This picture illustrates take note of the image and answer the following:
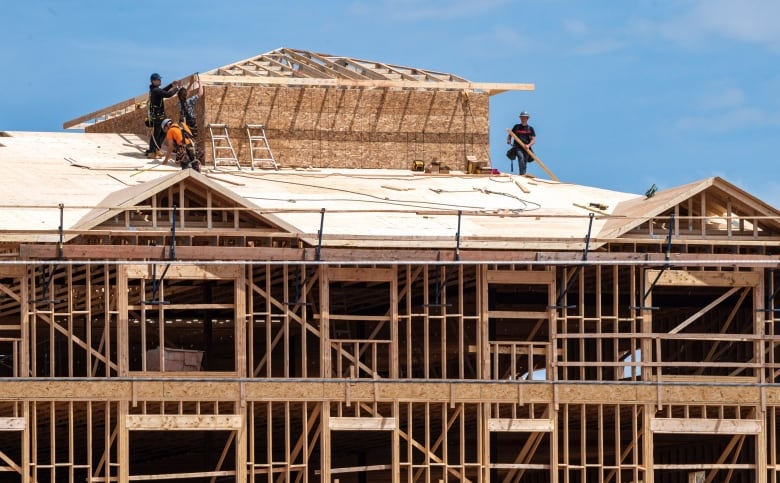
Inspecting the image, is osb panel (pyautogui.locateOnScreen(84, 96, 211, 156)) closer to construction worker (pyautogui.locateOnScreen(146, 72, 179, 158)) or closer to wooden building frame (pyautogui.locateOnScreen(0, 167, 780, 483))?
construction worker (pyautogui.locateOnScreen(146, 72, 179, 158))

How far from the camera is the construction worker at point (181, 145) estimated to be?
49875mm

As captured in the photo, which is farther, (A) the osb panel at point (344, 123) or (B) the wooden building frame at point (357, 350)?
(A) the osb panel at point (344, 123)

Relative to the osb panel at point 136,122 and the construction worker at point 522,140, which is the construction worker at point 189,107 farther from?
the construction worker at point 522,140

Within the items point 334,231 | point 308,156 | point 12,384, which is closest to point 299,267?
point 334,231

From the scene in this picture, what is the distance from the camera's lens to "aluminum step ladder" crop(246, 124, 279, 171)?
182 ft

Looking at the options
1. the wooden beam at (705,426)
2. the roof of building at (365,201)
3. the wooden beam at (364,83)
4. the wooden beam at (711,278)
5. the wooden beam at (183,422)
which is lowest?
the wooden beam at (705,426)

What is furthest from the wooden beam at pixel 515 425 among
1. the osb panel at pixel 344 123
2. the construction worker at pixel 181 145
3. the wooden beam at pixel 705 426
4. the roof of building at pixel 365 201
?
the osb panel at pixel 344 123

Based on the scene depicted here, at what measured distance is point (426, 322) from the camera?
137 ft

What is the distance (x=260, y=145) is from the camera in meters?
56.1

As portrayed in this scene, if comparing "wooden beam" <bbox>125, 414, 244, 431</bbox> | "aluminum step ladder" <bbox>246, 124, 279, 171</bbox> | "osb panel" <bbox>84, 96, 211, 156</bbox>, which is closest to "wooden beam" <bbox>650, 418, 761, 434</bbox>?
"wooden beam" <bbox>125, 414, 244, 431</bbox>

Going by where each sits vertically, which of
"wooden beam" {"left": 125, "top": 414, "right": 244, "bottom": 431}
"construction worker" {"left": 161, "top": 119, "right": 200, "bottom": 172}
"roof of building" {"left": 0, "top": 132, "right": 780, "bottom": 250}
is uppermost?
"construction worker" {"left": 161, "top": 119, "right": 200, "bottom": 172}

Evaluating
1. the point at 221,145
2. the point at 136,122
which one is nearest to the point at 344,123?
the point at 221,145

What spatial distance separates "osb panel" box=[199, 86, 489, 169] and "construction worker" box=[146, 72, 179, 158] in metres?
1.80

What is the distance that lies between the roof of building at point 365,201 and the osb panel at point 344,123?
65.6 inches
